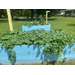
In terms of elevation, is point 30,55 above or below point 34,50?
below

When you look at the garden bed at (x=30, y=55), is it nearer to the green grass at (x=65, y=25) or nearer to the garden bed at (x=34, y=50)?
the garden bed at (x=34, y=50)

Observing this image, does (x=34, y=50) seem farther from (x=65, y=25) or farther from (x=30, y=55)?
(x=65, y=25)

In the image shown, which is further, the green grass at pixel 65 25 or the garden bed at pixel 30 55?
the green grass at pixel 65 25

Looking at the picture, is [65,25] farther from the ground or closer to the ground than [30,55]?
farther from the ground

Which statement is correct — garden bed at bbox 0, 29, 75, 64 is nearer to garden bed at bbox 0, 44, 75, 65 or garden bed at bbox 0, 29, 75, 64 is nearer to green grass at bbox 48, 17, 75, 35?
garden bed at bbox 0, 44, 75, 65

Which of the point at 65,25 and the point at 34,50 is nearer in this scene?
the point at 34,50

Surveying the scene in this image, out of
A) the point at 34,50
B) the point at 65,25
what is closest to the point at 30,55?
the point at 34,50

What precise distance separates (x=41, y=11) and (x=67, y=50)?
18.2 m

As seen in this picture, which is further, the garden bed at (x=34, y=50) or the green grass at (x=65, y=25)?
the green grass at (x=65, y=25)

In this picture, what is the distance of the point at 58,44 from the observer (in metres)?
2.19

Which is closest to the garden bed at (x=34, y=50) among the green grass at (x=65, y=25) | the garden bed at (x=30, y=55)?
the garden bed at (x=30, y=55)

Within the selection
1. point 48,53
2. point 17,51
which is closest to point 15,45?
point 17,51

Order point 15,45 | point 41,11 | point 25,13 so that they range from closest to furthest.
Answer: point 15,45
point 41,11
point 25,13
